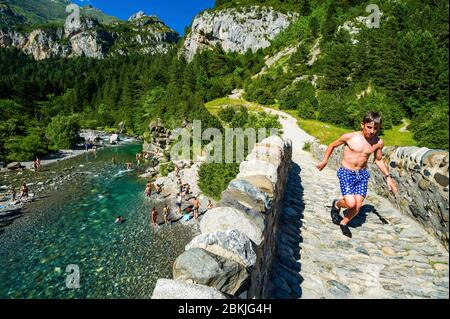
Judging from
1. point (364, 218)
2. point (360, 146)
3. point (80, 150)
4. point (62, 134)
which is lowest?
point (80, 150)

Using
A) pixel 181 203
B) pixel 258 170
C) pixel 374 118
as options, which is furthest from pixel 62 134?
pixel 374 118

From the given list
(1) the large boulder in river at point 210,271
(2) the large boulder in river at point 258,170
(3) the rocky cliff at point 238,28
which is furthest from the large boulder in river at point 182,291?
(3) the rocky cliff at point 238,28

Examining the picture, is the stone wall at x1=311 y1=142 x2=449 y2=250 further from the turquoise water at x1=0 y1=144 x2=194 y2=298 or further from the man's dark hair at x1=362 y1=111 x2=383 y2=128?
the turquoise water at x1=0 y1=144 x2=194 y2=298

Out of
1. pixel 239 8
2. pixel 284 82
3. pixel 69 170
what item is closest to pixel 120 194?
pixel 69 170

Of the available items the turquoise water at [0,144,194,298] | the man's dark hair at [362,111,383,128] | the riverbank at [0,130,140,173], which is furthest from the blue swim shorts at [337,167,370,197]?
the riverbank at [0,130,140,173]

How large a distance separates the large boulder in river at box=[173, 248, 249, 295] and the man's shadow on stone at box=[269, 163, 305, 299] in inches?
68.6

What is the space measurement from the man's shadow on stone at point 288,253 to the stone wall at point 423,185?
6.83ft

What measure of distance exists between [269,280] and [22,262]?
69.4 ft

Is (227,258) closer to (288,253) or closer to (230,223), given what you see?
(230,223)

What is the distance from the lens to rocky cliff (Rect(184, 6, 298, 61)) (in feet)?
332

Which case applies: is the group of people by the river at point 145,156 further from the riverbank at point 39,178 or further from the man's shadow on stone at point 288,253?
the man's shadow on stone at point 288,253

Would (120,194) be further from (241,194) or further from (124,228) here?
(241,194)

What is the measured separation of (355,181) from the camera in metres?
4.95

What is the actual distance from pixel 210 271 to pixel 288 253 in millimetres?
3199
